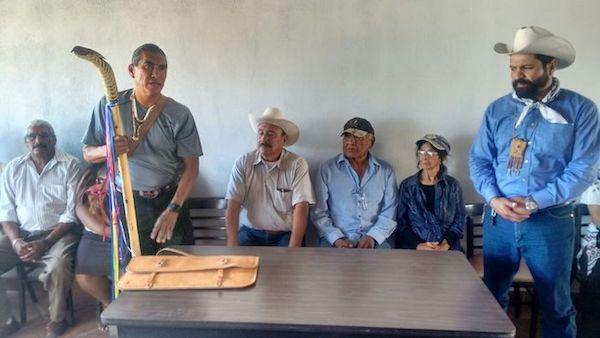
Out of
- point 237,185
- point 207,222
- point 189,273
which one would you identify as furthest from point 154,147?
point 207,222

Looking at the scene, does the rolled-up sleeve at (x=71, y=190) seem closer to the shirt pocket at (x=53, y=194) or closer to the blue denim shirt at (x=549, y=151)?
the shirt pocket at (x=53, y=194)

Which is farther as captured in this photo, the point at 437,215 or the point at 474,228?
the point at 474,228

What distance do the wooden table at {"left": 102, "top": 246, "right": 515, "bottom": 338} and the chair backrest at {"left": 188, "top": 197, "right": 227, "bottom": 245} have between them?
4.68ft

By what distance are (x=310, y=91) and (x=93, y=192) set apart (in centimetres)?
155

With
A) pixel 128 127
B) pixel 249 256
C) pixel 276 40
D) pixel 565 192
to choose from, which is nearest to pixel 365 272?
pixel 249 256

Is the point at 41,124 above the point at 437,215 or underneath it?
above

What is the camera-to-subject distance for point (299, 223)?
108 inches

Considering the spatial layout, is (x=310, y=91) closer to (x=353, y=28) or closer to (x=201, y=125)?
(x=353, y=28)

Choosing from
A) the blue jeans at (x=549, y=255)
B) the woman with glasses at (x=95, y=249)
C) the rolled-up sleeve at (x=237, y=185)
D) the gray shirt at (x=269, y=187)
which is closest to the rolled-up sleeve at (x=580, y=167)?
the blue jeans at (x=549, y=255)

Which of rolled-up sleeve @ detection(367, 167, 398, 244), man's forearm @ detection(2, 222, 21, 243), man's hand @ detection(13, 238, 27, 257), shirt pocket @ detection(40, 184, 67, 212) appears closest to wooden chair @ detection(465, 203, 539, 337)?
rolled-up sleeve @ detection(367, 167, 398, 244)

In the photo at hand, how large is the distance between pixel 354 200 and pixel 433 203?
492 millimetres

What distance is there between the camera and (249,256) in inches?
70.9

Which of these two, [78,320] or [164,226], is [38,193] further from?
[164,226]

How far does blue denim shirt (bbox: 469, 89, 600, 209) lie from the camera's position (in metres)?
1.97
